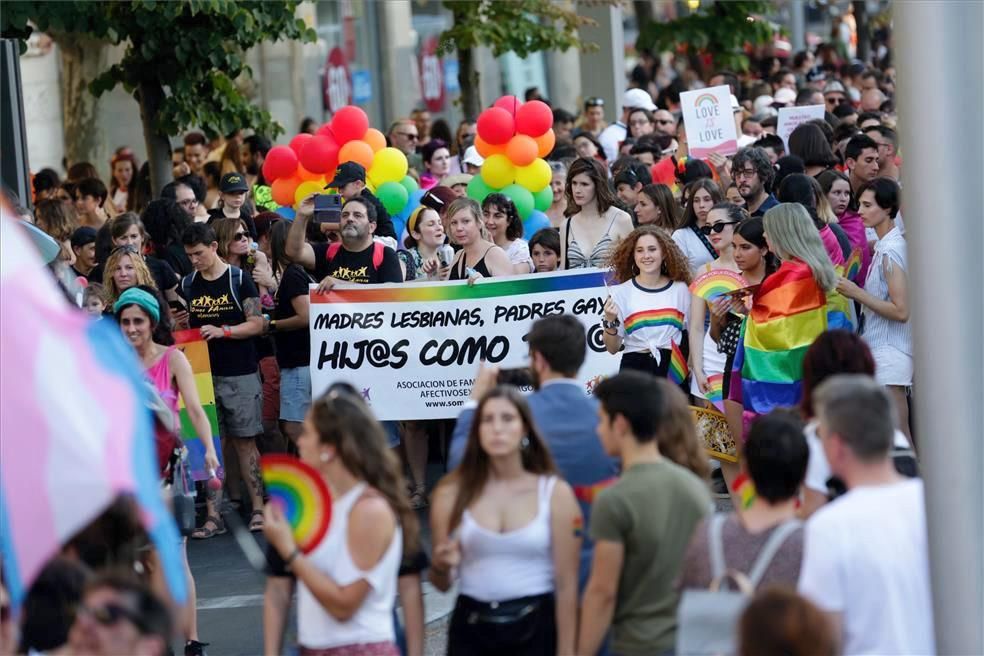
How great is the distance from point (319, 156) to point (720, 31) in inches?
565

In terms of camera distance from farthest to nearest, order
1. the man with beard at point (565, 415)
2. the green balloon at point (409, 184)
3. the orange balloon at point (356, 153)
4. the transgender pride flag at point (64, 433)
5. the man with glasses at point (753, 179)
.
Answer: the green balloon at point (409, 184) < the orange balloon at point (356, 153) < the man with glasses at point (753, 179) < the man with beard at point (565, 415) < the transgender pride flag at point (64, 433)

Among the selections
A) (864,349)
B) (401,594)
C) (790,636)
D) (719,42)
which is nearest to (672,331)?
(864,349)

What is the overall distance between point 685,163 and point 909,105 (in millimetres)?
7936

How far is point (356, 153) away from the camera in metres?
12.6

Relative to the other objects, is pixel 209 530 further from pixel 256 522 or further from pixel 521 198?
pixel 521 198

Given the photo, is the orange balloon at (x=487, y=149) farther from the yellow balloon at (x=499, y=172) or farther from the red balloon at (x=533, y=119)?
the red balloon at (x=533, y=119)

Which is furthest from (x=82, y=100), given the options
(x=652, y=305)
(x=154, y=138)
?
(x=652, y=305)

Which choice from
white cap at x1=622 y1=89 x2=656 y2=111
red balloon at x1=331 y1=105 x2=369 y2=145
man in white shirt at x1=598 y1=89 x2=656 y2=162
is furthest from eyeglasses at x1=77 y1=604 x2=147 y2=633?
white cap at x1=622 y1=89 x2=656 y2=111

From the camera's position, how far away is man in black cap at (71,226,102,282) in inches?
463

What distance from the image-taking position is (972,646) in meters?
5.14

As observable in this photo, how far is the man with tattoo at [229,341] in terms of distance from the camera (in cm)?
1056

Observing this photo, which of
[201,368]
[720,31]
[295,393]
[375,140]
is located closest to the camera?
[201,368]

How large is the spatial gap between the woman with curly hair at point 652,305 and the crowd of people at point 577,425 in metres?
0.01

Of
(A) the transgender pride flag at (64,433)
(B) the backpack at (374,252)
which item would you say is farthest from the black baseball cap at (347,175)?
(A) the transgender pride flag at (64,433)
